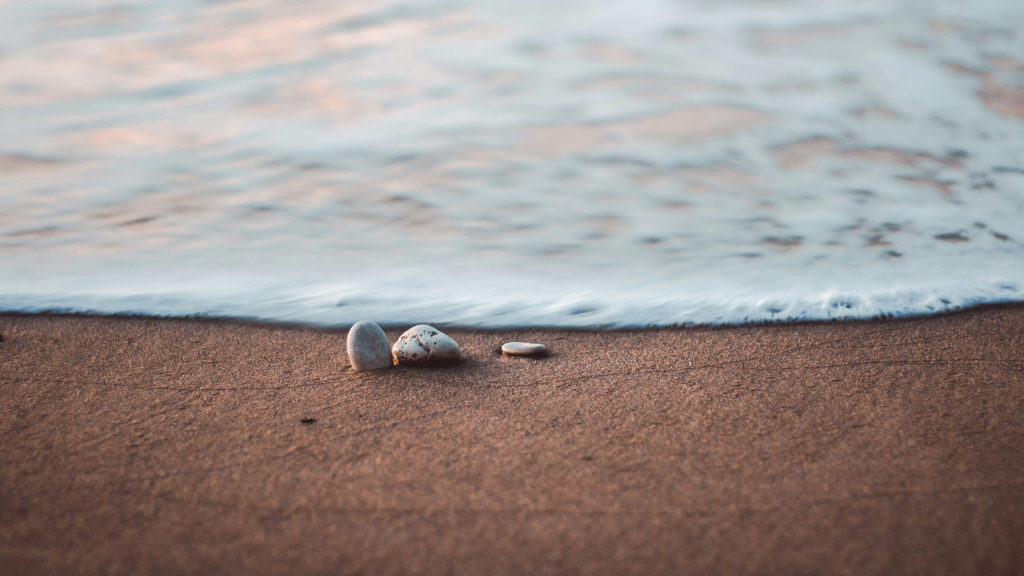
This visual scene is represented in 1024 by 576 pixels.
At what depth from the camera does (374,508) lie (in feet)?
4.09

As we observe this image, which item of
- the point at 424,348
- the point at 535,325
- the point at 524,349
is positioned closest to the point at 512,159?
the point at 535,325

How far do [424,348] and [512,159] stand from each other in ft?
7.25

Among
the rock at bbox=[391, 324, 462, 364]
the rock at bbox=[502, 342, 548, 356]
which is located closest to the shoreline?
the rock at bbox=[502, 342, 548, 356]

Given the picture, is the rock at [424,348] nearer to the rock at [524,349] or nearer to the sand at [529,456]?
the sand at [529,456]

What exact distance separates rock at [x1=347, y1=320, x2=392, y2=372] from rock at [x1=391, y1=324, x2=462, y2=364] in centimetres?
3

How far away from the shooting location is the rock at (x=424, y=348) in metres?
1.88

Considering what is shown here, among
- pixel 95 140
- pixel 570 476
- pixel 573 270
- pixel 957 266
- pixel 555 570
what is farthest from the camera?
pixel 95 140

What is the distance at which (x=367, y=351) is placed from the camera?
1.86 metres

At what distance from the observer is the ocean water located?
2.60 meters

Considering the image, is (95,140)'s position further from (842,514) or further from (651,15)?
(842,514)

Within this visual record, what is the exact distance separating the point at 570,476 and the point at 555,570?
27cm

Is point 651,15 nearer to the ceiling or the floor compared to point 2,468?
nearer to the ceiling

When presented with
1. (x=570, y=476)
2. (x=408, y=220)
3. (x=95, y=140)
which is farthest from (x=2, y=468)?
(x=95, y=140)

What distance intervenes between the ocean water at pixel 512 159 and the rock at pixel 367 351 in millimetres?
467
